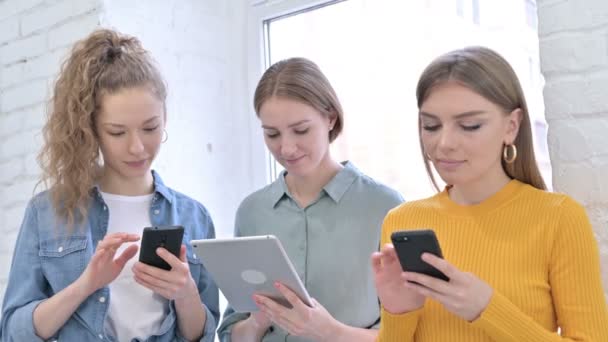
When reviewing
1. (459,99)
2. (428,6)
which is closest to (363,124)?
(428,6)

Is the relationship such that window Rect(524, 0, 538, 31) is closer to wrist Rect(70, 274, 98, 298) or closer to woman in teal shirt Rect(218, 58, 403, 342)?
woman in teal shirt Rect(218, 58, 403, 342)

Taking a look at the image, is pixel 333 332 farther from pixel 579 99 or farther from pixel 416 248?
pixel 579 99

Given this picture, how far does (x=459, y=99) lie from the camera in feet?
3.66

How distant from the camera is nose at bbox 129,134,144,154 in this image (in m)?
1.38

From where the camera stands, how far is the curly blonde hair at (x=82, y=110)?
1.41 meters

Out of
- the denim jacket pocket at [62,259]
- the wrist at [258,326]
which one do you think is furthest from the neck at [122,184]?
the wrist at [258,326]

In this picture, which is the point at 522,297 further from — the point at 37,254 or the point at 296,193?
the point at 37,254

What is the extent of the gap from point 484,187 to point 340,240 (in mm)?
379

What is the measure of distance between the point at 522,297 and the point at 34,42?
172 cm

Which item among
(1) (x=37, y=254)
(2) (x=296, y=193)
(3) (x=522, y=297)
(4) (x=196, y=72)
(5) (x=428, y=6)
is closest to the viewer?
(3) (x=522, y=297)

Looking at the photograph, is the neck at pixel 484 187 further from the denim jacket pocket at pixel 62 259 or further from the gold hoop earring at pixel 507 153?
the denim jacket pocket at pixel 62 259

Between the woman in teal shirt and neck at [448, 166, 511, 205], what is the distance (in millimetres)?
287

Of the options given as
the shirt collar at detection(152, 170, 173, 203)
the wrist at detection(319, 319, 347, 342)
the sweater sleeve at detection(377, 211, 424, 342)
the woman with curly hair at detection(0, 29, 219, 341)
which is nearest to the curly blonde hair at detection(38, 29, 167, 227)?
the woman with curly hair at detection(0, 29, 219, 341)

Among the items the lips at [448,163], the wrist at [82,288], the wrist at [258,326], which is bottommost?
the wrist at [258,326]
